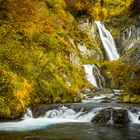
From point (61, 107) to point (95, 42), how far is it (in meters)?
15.5

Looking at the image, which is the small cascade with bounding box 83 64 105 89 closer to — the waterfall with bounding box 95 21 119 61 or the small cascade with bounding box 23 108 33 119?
the waterfall with bounding box 95 21 119 61

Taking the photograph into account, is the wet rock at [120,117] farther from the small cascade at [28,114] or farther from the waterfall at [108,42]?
the waterfall at [108,42]

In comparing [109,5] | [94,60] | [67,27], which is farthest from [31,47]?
[109,5]

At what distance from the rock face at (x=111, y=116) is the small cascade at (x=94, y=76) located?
33.4ft

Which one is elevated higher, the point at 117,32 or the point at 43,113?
the point at 117,32

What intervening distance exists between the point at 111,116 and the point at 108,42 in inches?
732

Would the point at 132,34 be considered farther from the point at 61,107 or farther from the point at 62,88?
the point at 61,107

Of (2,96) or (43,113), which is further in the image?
(43,113)

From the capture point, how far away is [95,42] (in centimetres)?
3353

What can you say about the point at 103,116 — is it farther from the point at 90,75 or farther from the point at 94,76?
the point at 94,76

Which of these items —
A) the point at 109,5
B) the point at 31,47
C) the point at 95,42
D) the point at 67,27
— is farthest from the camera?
the point at 109,5

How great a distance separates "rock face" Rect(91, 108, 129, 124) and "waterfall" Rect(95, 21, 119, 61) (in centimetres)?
1612

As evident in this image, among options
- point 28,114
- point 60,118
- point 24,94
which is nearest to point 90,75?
point 60,118

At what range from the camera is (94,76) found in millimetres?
28203
